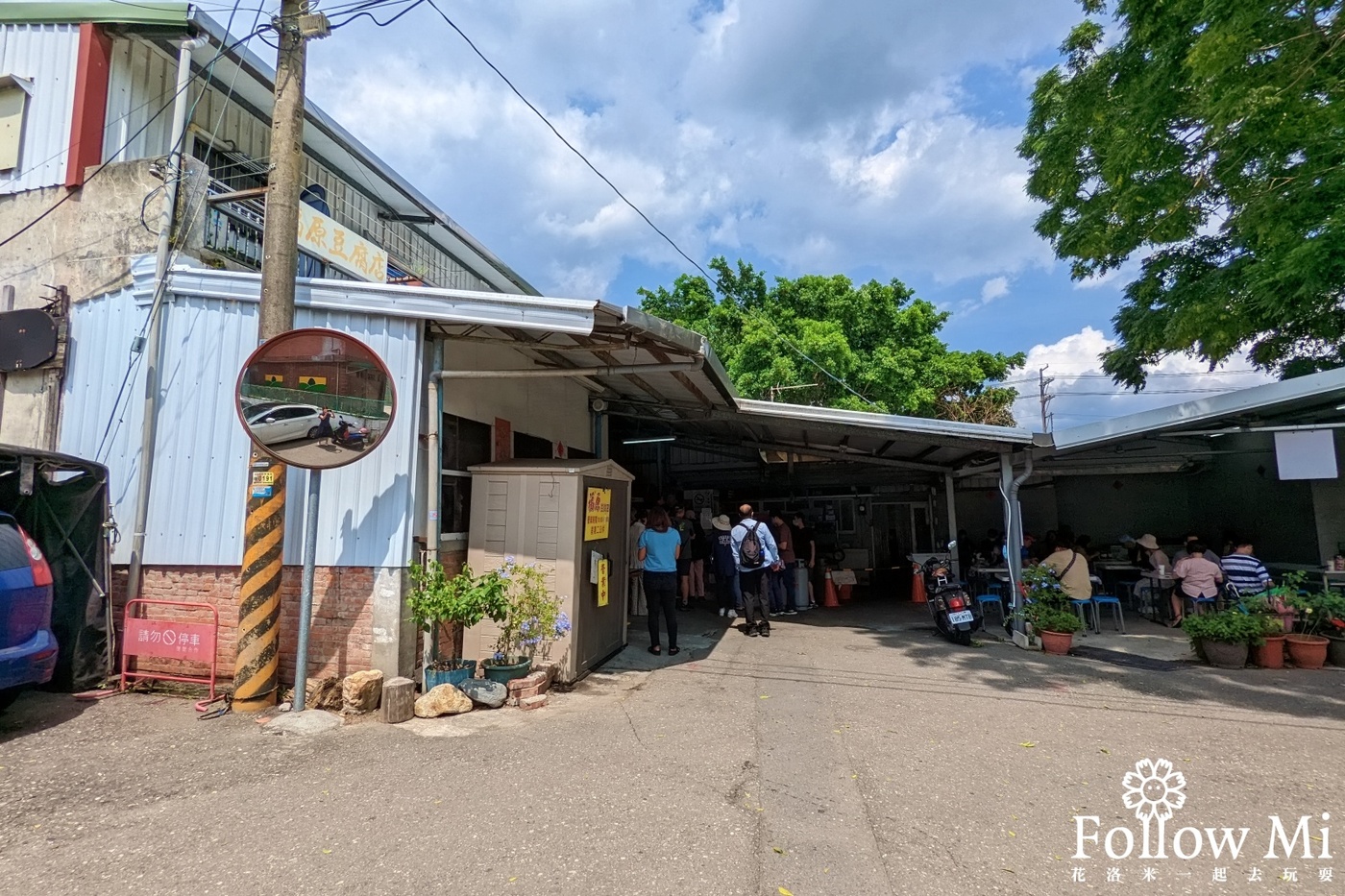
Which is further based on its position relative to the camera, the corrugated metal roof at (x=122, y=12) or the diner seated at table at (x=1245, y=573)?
the diner seated at table at (x=1245, y=573)

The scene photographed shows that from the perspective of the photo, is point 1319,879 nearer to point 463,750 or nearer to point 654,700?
point 654,700

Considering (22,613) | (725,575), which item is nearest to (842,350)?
(725,575)

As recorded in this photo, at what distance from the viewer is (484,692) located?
18.4 ft

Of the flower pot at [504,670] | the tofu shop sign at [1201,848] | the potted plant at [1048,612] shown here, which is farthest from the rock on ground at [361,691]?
the potted plant at [1048,612]

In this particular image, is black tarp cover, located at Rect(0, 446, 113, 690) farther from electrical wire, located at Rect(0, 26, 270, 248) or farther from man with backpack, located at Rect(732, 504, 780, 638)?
man with backpack, located at Rect(732, 504, 780, 638)

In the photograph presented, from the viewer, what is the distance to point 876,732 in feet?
16.9

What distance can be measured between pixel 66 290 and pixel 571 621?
6.16 meters

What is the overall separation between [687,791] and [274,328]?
15.8 feet

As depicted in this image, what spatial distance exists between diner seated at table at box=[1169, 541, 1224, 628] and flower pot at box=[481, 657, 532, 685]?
8.93m

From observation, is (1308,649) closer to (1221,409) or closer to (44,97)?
(1221,409)

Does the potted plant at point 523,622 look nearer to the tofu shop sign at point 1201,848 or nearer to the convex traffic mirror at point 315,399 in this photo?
the convex traffic mirror at point 315,399

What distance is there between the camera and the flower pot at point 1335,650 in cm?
705

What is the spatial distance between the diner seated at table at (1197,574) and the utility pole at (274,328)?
1075 centimetres

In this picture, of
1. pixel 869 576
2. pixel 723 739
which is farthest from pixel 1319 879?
pixel 869 576
